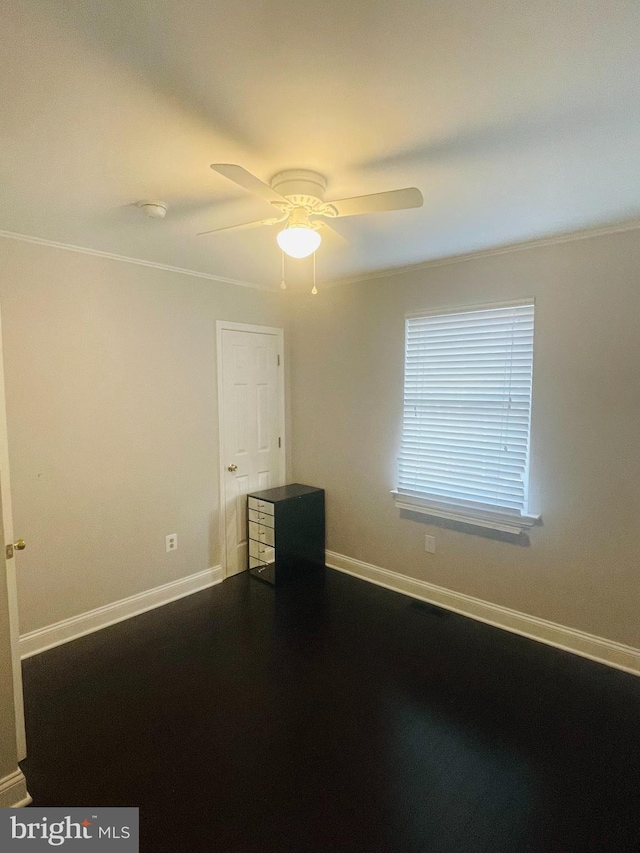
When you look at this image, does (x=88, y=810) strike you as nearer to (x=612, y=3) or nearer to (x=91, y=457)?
(x=91, y=457)

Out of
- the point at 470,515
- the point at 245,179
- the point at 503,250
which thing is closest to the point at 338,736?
the point at 470,515

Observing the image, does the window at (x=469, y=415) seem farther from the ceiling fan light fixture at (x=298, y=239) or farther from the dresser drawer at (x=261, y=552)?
the ceiling fan light fixture at (x=298, y=239)

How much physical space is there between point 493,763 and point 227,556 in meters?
2.39

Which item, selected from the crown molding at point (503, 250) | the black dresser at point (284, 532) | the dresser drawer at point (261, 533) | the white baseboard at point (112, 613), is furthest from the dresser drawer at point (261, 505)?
the crown molding at point (503, 250)

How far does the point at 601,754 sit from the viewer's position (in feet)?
6.38

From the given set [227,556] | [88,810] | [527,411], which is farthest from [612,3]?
[227,556]

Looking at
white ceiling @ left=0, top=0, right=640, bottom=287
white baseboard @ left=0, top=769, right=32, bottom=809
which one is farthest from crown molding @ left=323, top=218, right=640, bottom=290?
white baseboard @ left=0, top=769, right=32, bottom=809

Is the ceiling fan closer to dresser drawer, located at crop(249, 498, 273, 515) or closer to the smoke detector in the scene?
the smoke detector

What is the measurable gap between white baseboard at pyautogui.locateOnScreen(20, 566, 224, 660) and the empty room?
0.07 feet

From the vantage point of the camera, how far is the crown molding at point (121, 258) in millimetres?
2508

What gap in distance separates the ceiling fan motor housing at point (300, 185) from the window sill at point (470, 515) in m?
2.16

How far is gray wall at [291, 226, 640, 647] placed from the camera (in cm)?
246

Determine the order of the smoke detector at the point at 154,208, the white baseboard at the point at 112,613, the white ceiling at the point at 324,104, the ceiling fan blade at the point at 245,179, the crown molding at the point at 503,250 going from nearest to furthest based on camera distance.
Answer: the white ceiling at the point at 324,104, the ceiling fan blade at the point at 245,179, the smoke detector at the point at 154,208, the crown molding at the point at 503,250, the white baseboard at the point at 112,613

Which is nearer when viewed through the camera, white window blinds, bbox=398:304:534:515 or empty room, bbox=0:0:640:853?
empty room, bbox=0:0:640:853
